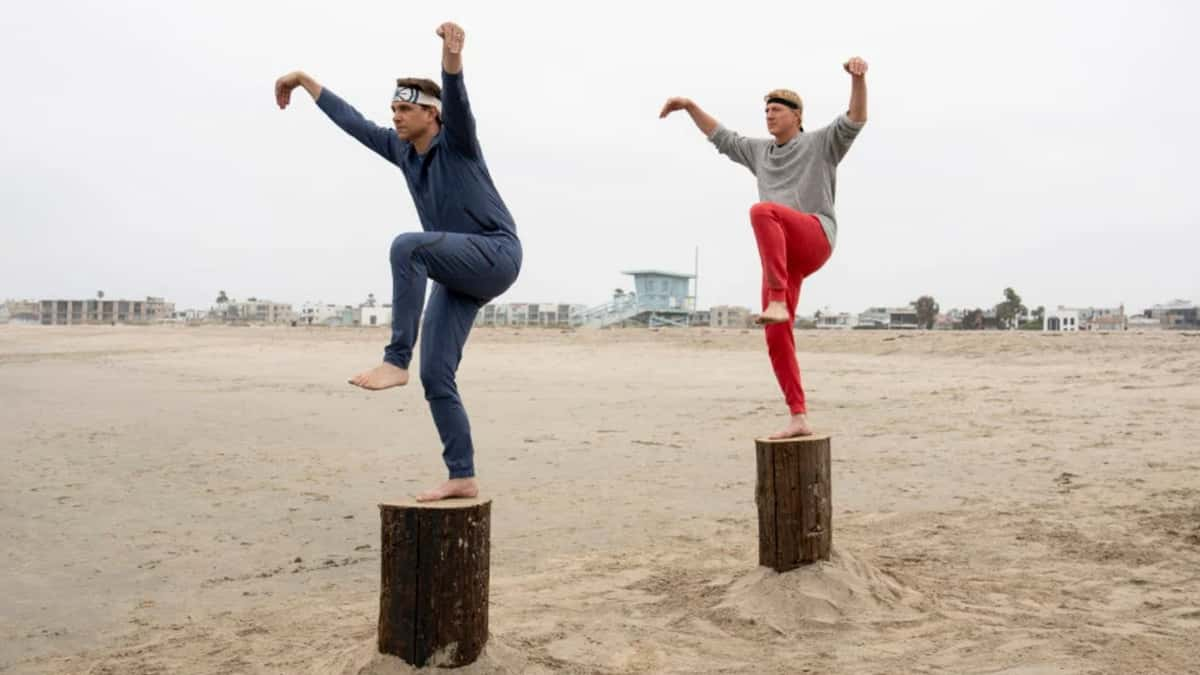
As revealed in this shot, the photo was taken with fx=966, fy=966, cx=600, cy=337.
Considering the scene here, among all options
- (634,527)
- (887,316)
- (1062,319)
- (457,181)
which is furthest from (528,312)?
(457,181)

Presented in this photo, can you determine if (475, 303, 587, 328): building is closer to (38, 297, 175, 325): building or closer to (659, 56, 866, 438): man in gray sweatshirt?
(38, 297, 175, 325): building

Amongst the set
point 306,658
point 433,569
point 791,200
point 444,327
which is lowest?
point 306,658

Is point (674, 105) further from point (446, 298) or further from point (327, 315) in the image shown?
point (327, 315)

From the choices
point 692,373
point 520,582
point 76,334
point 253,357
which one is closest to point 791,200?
point 520,582

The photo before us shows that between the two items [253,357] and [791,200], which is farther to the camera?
[253,357]

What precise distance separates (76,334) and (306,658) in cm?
4113

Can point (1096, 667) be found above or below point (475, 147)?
below

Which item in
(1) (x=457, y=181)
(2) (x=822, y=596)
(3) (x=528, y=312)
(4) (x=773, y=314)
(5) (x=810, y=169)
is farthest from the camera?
(3) (x=528, y=312)

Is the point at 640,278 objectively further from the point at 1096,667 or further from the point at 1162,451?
the point at 1096,667

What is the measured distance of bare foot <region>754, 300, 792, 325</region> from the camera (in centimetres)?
504

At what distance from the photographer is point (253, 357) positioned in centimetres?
2452

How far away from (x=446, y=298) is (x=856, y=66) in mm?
2532

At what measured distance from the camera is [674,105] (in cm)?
580

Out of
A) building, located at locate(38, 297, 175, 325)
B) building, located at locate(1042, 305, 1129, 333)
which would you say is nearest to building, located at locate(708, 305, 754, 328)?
building, located at locate(1042, 305, 1129, 333)
